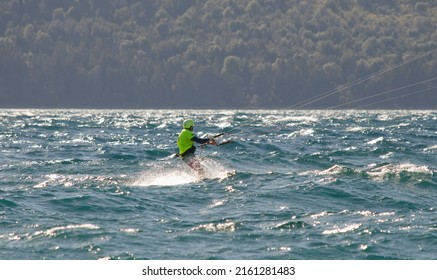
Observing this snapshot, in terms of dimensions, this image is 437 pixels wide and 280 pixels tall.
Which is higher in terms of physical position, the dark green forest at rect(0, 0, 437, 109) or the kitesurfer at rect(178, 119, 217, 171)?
the dark green forest at rect(0, 0, 437, 109)

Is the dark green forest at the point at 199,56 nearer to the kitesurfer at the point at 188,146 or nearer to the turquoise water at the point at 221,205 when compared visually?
the turquoise water at the point at 221,205

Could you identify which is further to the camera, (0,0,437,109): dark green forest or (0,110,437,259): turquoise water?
(0,0,437,109): dark green forest

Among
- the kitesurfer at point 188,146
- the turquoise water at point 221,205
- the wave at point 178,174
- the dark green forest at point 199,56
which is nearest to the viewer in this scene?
the turquoise water at point 221,205

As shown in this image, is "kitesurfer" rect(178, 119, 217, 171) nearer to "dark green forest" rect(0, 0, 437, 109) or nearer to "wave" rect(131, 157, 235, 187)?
"wave" rect(131, 157, 235, 187)

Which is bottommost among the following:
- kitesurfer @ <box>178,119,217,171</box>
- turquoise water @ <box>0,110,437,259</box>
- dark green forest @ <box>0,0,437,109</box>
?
turquoise water @ <box>0,110,437,259</box>

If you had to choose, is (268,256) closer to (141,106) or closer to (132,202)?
(132,202)

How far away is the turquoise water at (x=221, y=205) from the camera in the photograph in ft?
50.5

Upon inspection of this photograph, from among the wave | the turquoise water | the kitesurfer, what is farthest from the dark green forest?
the kitesurfer

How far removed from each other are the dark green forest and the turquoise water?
108 meters

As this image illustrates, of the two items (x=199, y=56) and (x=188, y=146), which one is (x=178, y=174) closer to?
(x=188, y=146)

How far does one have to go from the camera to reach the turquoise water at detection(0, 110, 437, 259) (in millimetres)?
15383

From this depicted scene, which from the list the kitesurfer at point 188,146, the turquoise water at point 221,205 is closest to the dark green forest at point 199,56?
the turquoise water at point 221,205

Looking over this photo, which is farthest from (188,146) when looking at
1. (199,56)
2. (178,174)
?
(199,56)

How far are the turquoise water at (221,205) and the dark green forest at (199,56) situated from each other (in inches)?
4247
